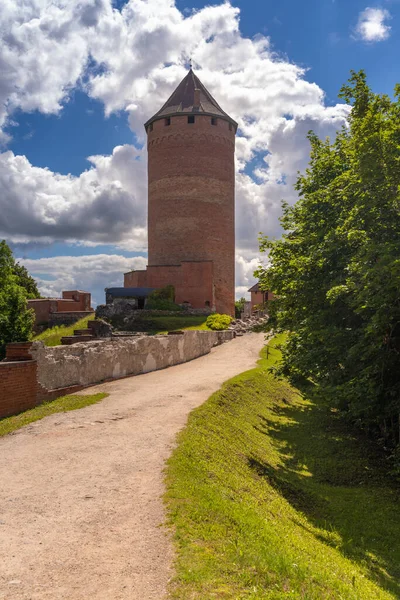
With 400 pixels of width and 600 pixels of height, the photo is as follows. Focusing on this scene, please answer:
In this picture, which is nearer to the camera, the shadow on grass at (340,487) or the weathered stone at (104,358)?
the shadow on grass at (340,487)

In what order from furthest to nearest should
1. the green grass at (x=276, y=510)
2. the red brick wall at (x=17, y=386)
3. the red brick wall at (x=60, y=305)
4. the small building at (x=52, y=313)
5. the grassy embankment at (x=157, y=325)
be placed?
the red brick wall at (x=60, y=305) < the small building at (x=52, y=313) < the grassy embankment at (x=157, y=325) < the red brick wall at (x=17, y=386) < the green grass at (x=276, y=510)

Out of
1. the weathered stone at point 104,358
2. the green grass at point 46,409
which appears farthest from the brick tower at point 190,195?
the green grass at point 46,409

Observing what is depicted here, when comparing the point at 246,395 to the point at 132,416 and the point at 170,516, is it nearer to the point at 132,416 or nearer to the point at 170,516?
the point at 132,416

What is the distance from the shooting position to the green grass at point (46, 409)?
992 centimetres

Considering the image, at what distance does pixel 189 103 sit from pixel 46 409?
47.0 m

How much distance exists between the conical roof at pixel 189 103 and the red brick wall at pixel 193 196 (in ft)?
2.20

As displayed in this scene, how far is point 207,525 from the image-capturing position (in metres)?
5.29

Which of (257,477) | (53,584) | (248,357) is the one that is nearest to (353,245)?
(257,477)

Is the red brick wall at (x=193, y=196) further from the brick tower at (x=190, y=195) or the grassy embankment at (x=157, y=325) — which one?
the grassy embankment at (x=157, y=325)

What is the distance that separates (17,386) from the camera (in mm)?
11117

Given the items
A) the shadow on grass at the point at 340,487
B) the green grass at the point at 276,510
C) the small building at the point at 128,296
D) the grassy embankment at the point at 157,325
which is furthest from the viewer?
the small building at the point at 128,296

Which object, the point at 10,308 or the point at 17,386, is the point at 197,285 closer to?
the point at 10,308

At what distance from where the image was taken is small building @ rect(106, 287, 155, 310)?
45.8 meters

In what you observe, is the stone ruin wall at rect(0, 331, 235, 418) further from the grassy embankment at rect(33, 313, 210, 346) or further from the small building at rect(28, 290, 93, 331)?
the small building at rect(28, 290, 93, 331)
